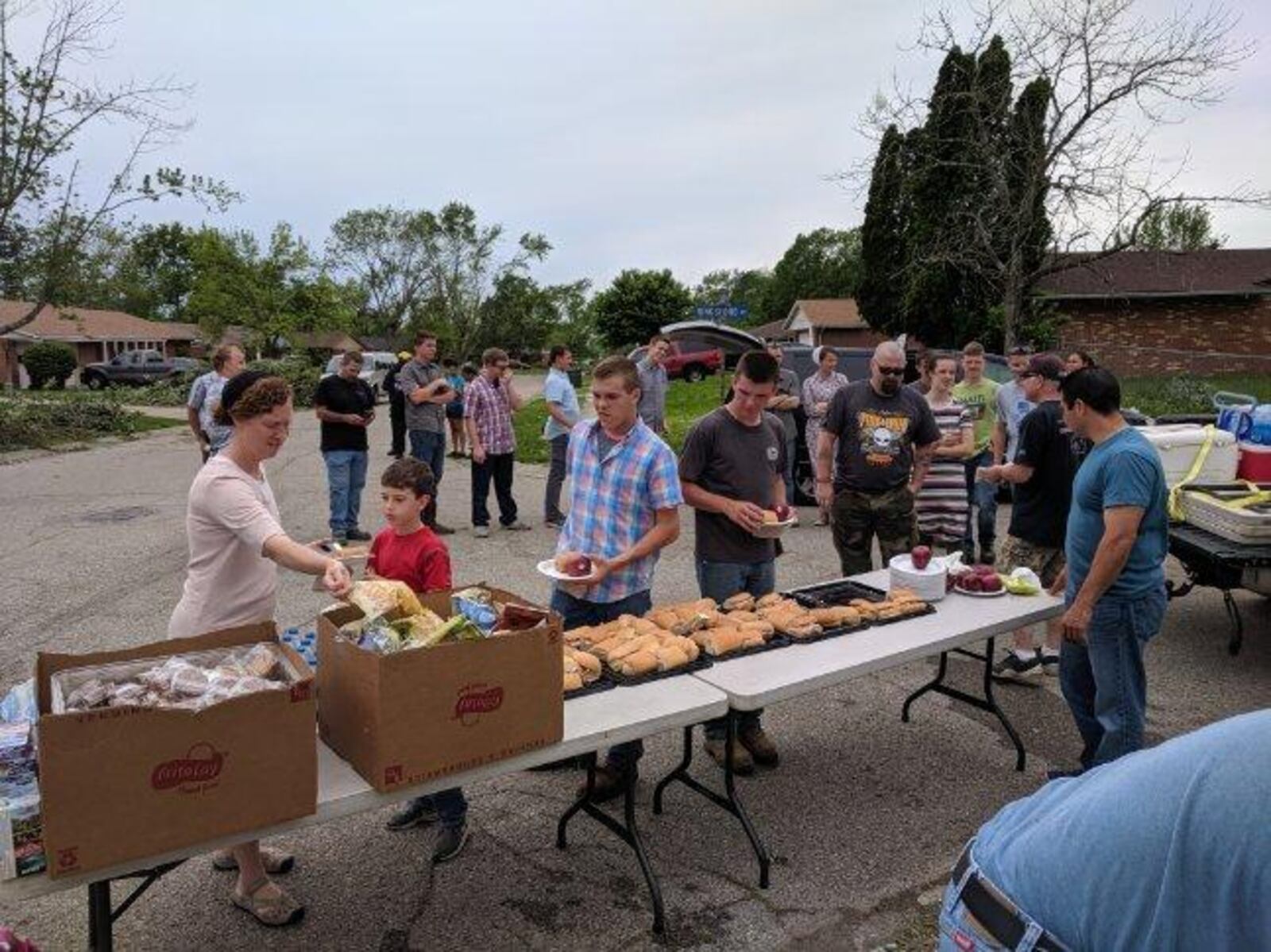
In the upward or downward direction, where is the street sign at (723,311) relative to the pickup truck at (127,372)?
upward

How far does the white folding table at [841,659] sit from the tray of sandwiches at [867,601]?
4cm

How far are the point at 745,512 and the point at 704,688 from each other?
4.03 feet

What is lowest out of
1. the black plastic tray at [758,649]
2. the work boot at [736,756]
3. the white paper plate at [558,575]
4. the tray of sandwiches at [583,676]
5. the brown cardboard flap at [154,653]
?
the work boot at [736,756]

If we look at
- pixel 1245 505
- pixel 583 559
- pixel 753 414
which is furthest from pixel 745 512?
pixel 1245 505

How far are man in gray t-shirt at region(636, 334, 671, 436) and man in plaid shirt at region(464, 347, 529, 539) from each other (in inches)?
67.6

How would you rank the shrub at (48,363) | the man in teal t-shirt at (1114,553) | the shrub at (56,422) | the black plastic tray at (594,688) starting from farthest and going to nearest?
the shrub at (48,363) → the shrub at (56,422) → the man in teal t-shirt at (1114,553) → the black plastic tray at (594,688)

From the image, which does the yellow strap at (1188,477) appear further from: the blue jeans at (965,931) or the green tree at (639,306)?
the green tree at (639,306)

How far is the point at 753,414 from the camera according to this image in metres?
4.34

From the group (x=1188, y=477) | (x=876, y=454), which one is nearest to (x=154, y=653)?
(x=876, y=454)

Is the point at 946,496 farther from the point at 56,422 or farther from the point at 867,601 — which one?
the point at 56,422

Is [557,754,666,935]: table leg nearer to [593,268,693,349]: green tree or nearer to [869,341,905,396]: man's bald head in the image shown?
[869,341,905,396]: man's bald head

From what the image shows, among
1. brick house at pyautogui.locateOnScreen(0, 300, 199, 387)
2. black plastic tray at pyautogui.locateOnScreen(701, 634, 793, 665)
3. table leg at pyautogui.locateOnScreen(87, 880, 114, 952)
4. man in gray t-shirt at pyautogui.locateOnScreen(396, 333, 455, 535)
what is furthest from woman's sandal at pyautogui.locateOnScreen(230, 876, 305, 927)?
brick house at pyautogui.locateOnScreen(0, 300, 199, 387)

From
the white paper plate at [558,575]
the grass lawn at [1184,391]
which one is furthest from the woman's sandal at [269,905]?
the grass lawn at [1184,391]

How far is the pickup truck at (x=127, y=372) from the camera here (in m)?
38.0
